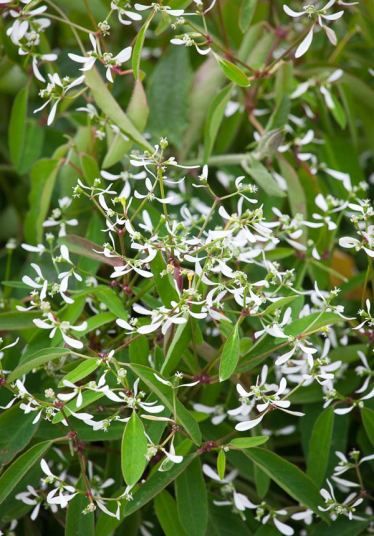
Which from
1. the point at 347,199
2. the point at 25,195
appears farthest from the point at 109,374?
the point at 25,195

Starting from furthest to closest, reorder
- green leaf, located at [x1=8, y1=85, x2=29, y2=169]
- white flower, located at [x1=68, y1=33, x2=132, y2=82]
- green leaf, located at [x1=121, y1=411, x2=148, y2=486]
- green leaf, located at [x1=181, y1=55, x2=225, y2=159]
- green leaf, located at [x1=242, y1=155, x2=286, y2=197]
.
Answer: green leaf, located at [x1=181, y1=55, x2=225, y2=159]
green leaf, located at [x1=8, y1=85, x2=29, y2=169]
green leaf, located at [x1=242, y1=155, x2=286, y2=197]
white flower, located at [x1=68, y1=33, x2=132, y2=82]
green leaf, located at [x1=121, y1=411, x2=148, y2=486]

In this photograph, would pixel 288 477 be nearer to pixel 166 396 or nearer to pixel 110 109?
pixel 166 396

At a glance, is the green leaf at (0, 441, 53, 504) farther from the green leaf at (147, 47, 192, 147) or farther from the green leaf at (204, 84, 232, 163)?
the green leaf at (147, 47, 192, 147)

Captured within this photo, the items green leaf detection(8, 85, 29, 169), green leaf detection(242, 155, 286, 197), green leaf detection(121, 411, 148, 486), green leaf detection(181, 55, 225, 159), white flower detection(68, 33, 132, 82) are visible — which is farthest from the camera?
green leaf detection(181, 55, 225, 159)

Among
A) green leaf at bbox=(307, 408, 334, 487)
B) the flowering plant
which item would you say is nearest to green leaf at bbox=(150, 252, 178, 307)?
the flowering plant

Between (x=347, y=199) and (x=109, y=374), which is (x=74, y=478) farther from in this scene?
(x=347, y=199)

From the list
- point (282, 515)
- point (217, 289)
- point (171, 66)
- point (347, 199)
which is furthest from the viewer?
point (171, 66)

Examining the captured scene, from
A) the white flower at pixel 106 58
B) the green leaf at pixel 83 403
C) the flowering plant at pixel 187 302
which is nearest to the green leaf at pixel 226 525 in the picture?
the flowering plant at pixel 187 302

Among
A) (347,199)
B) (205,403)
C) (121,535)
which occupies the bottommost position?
(121,535)
